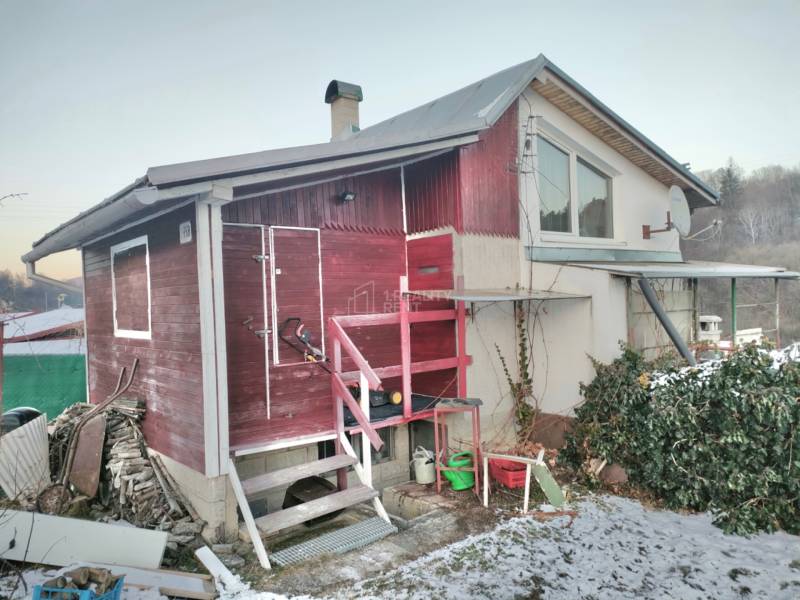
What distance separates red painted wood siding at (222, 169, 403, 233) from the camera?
550cm

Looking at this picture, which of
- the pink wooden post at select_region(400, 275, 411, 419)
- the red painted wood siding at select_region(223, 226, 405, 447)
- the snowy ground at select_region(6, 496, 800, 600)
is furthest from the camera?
the pink wooden post at select_region(400, 275, 411, 419)

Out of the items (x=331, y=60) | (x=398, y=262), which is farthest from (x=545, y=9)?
(x=398, y=262)

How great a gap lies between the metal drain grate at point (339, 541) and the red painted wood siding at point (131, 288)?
3.40 meters

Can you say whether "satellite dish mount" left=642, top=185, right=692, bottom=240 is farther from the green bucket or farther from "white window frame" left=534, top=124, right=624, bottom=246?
the green bucket

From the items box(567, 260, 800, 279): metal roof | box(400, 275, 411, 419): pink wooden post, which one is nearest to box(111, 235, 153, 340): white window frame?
box(400, 275, 411, 419): pink wooden post

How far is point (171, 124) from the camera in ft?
87.1

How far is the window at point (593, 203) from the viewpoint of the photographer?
8.62 metres

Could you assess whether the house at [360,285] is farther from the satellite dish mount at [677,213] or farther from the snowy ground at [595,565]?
the snowy ground at [595,565]

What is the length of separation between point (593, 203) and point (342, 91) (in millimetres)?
6042

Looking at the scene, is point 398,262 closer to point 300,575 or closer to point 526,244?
point 526,244

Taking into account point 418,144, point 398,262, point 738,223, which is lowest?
point 398,262

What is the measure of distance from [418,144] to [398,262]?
5.64ft

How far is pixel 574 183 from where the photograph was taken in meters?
8.38

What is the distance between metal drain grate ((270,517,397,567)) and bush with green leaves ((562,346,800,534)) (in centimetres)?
298
